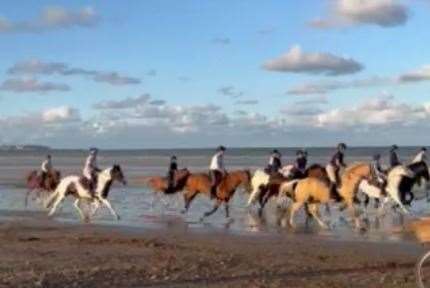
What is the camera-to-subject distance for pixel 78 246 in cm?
2044

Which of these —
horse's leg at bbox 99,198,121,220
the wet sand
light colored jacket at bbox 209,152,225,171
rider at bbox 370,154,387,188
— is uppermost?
light colored jacket at bbox 209,152,225,171

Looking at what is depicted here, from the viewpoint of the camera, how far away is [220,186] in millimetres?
30594

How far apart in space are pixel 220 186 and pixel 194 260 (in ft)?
42.8

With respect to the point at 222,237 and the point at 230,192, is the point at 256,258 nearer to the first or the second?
the point at 222,237

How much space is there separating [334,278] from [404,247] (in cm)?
563

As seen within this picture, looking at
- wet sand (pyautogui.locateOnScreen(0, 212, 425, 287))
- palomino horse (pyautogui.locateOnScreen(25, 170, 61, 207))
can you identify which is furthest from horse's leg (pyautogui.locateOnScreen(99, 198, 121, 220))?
palomino horse (pyautogui.locateOnScreen(25, 170, 61, 207))

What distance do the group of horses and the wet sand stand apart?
3.08 m

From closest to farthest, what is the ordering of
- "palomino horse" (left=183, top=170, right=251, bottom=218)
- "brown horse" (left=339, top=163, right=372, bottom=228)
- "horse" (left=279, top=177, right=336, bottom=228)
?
"horse" (left=279, top=177, right=336, bottom=228), "brown horse" (left=339, top=163, right=372, bottom=228), "palomino horse" (left=183, top=170, right=251, bottom=218)

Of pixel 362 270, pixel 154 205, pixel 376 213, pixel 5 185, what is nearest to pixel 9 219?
pixel 154 205

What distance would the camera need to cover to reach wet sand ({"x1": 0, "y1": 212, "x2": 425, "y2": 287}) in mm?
15078

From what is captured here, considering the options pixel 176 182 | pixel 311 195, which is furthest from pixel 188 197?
pixel 311 195

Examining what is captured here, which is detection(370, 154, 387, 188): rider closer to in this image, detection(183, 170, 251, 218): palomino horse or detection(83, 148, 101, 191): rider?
detection(183, 170, 251, 218): palomino horse

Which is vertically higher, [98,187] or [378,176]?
[378,176]

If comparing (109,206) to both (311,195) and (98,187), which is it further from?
(311,195)
